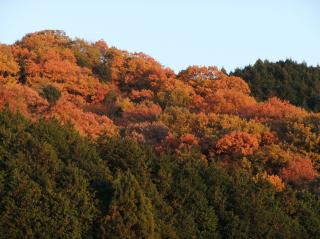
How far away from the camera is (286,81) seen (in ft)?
199

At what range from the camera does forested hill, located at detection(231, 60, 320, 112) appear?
2304 inches

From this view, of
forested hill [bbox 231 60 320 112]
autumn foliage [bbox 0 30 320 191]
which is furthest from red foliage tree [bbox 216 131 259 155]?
forested hill [bbox 231 60 320 112]

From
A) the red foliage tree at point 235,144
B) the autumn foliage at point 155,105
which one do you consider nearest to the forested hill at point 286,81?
the autumn foliage at point 155,105

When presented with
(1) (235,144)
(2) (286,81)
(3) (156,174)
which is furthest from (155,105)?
(3) (156,174)

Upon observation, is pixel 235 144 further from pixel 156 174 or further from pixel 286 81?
pixel 286 81

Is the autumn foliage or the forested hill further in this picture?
the forested hill

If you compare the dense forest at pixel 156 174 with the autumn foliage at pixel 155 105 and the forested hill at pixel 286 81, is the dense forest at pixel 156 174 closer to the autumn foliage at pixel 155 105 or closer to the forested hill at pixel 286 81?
the autumn foliage at pixel 155 105

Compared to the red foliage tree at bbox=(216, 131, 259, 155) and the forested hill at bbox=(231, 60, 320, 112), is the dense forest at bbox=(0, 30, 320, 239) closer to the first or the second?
the red foliage tree at bbox=(216, 131, 259, 155)

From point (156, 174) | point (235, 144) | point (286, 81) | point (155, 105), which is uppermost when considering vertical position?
point (286, 81)

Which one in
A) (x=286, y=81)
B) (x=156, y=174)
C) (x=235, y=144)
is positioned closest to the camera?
(x=156, y=174)

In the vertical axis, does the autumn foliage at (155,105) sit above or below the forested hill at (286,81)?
below

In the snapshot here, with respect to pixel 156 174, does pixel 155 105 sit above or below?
above

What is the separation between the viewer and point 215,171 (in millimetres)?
26453

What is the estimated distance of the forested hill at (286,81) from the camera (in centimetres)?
5853
